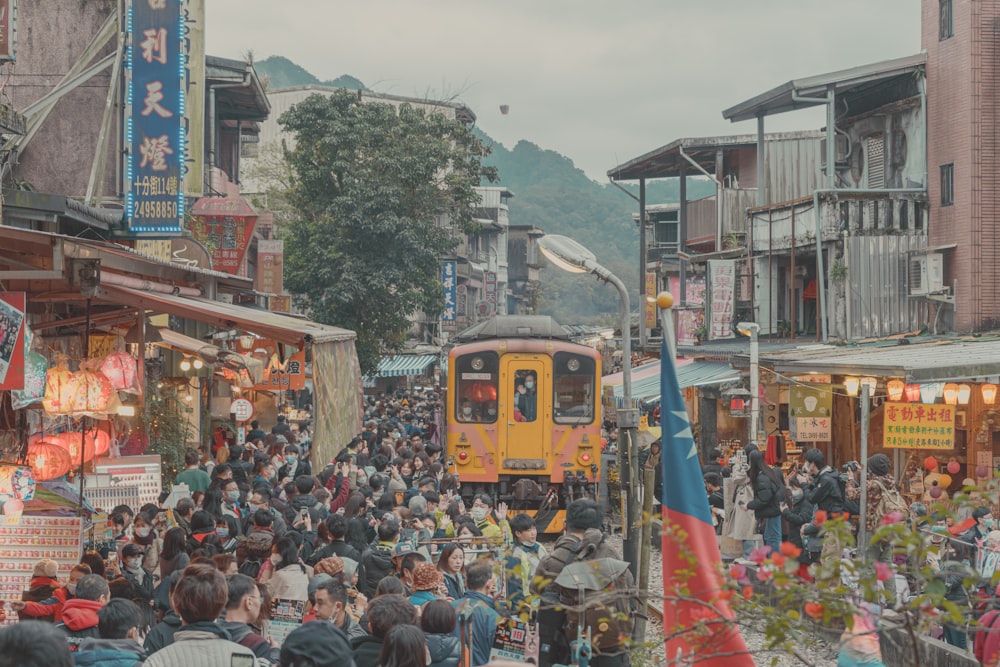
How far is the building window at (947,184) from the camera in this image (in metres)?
20.6

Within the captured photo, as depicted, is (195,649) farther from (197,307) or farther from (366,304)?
(366,304)

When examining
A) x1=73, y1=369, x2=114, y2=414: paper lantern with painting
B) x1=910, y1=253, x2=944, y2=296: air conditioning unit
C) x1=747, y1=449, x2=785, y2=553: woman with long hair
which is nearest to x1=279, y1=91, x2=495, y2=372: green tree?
x1=910, y1=253, x2=944, y2=296: air conditioning unit

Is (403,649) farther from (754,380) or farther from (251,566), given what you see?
(754,380)

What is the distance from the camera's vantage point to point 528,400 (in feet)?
57.9

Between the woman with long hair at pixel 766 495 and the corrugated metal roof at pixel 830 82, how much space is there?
11.0 m

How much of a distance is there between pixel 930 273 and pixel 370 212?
13491mm

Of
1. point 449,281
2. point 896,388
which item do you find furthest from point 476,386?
point 449,281

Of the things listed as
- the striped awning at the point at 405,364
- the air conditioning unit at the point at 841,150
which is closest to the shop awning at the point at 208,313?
the air conditioning unit at the point at 841,150

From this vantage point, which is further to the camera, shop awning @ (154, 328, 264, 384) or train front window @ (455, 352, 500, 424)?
train front window @ (455, 352, 500, 424)

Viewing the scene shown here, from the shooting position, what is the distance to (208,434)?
2192 centimetres

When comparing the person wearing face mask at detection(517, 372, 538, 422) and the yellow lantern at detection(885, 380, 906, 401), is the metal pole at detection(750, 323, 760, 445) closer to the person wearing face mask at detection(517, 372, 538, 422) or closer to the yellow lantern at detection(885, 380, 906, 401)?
the yellow lantern at detection(885, 380, 906, 401)

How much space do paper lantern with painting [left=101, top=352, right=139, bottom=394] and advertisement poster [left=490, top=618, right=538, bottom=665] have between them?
472 cm

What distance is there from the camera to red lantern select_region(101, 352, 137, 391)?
991cm

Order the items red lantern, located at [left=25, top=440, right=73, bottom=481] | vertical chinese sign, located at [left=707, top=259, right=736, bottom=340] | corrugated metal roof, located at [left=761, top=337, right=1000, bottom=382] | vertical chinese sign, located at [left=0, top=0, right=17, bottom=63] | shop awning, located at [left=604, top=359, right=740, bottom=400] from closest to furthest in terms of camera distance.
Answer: red lantern, located at [left=25, top=440, right=73, bottom=481]
vertical chinese sign, located at [left=0, top=0, right=17, bottom=63]
corrugated metal roof, located at [left=761, top=337, right=1000, bottom=382]
shop awning, located at [left=604, top=359, right=740, bottom=400]
vertical chinese sign, located at [left=707, top=259, right=736, bottom=340]
